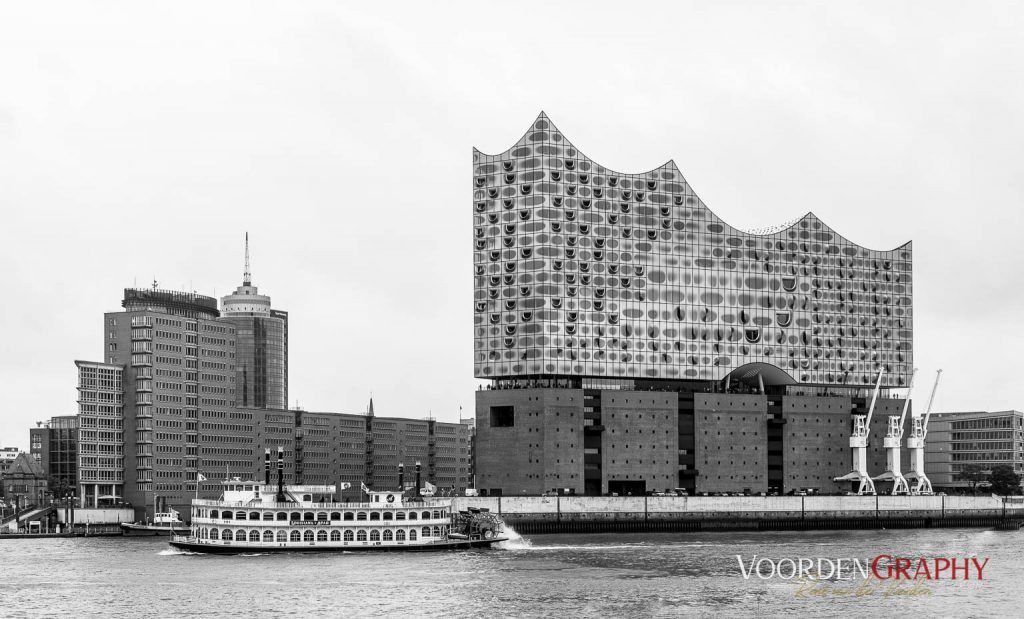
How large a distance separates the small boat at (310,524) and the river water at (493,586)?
2073mm

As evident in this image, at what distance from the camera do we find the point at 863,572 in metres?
128

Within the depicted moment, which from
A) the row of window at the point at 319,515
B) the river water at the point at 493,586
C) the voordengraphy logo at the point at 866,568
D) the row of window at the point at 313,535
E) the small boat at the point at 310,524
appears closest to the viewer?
the river water at the point at 493,586

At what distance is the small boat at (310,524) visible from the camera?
5871 inches

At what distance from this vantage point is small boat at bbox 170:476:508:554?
489 ft

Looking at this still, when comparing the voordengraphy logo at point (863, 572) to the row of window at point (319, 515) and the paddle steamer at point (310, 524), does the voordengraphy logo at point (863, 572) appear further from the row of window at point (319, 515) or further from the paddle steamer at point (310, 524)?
the row of window at point (319, 515)

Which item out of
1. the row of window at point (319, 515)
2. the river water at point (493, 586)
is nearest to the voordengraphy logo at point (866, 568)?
the river water at point (493, 586)

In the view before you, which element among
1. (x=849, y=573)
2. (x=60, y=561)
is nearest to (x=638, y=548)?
(x=849, y=573)

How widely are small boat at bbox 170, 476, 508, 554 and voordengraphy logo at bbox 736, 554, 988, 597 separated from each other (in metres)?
29.5

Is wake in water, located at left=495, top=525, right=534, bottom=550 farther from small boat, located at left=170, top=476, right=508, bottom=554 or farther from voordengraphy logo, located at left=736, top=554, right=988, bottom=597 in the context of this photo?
voordengraphy logo, located at left=736, top=554, right=988, bottom=597

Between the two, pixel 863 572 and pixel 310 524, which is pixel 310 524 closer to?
pixel 310 524

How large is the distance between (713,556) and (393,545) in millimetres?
29482

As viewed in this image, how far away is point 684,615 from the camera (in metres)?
102

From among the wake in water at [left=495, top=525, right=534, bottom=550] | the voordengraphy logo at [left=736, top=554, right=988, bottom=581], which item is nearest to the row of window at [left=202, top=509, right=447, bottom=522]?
the wake in water at [left=495, top=525, right=534, bottom=550]

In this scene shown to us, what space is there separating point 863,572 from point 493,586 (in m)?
30.5
